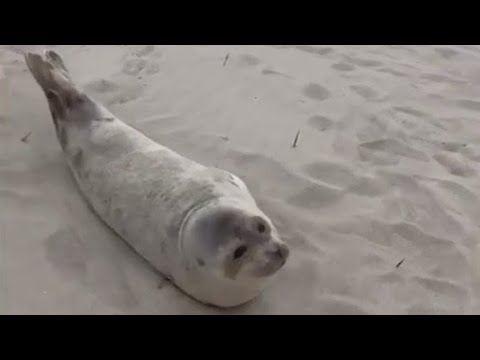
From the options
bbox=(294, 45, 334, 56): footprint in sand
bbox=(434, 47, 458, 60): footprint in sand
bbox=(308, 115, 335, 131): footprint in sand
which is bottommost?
bbox=(434, 47, 458, 60): footprint in sand

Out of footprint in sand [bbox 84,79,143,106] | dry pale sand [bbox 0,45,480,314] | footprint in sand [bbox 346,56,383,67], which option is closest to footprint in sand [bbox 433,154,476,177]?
dry pale sand [bbox 0,45,480,314]

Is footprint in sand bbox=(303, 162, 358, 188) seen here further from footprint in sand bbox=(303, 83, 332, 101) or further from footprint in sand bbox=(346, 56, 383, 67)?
footprint in sand bbox=(346, 56, 383, 67)

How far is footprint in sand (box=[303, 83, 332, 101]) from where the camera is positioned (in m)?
3.15

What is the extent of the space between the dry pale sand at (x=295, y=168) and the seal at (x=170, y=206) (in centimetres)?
8

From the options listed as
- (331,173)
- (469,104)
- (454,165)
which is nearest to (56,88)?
(331,173)

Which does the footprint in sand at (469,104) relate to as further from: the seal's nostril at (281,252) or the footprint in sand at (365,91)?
the seal's nostril at (281,252)

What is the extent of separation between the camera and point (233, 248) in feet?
5.88

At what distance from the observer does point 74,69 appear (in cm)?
320

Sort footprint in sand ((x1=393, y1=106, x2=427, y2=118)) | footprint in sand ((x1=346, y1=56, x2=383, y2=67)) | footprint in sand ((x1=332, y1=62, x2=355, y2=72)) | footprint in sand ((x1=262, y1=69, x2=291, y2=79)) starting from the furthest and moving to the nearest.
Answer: footprint in sand ((x1=346, y1=56, x2=383, y2=67)) → footprint in sand ((x1=332, y1=62, x2=355, y2=72)) → footprint in sand ((x1=262, y1=69, x2=291, y2=79)) → footprint in sand ((x1=393, y1=106, x2=427, y2=118))

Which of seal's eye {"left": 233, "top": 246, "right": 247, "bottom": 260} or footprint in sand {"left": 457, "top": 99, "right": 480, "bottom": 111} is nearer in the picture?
seal's eye {"left": 233, "top": 246, "right": 247, "bottom": 260}

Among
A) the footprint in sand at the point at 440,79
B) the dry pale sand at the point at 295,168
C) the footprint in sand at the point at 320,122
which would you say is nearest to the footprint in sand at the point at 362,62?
the dry pale sand at the point at 295,168

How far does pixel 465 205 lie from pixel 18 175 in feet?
5.43

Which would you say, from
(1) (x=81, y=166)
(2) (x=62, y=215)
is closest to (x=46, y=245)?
(2) (x=62, y=215)

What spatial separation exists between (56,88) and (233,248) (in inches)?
44.3
